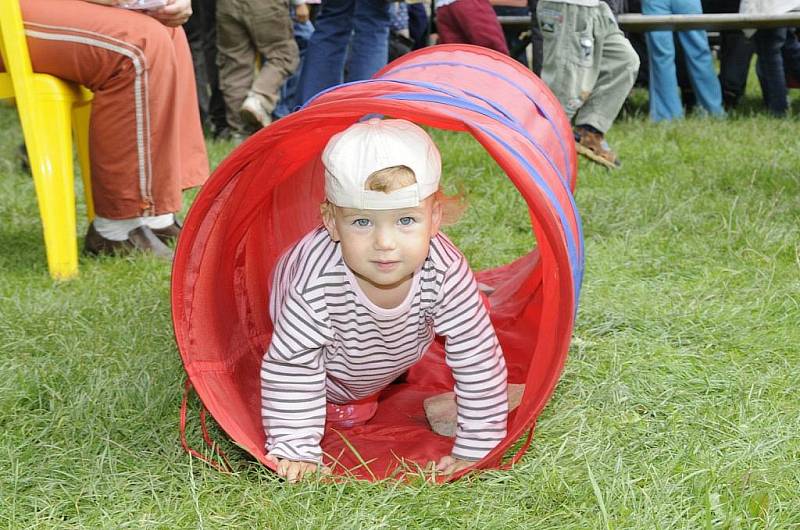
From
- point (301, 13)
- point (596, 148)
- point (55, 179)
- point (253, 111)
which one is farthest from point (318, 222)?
point (301, 13)

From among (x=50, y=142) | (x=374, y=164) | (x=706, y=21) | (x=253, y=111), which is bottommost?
(x=253, y=111)

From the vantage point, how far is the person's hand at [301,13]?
6770 mm

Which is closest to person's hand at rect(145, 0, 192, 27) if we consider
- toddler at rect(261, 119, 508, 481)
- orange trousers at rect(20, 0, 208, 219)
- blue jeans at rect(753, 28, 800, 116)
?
orange trousers at rect(20, 0, 208, 219)

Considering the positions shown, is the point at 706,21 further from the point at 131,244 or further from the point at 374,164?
the point at 374,164

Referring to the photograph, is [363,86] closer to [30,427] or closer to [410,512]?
[410,512]

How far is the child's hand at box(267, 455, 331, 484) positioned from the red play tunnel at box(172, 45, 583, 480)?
43 millimetres

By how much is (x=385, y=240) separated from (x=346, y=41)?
13.2ft

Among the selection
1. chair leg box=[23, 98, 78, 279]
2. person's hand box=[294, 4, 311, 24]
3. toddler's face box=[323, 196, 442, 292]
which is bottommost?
person's hand box=[294, 4, 311, 24]

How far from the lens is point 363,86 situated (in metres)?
2.29

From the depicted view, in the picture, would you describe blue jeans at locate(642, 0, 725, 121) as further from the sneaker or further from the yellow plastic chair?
the yellow plastic chair

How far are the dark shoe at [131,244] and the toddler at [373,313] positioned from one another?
147 cm

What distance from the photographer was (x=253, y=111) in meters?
6.00

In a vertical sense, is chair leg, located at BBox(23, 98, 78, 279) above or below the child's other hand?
below

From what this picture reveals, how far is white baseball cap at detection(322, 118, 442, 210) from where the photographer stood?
2.12 metres
